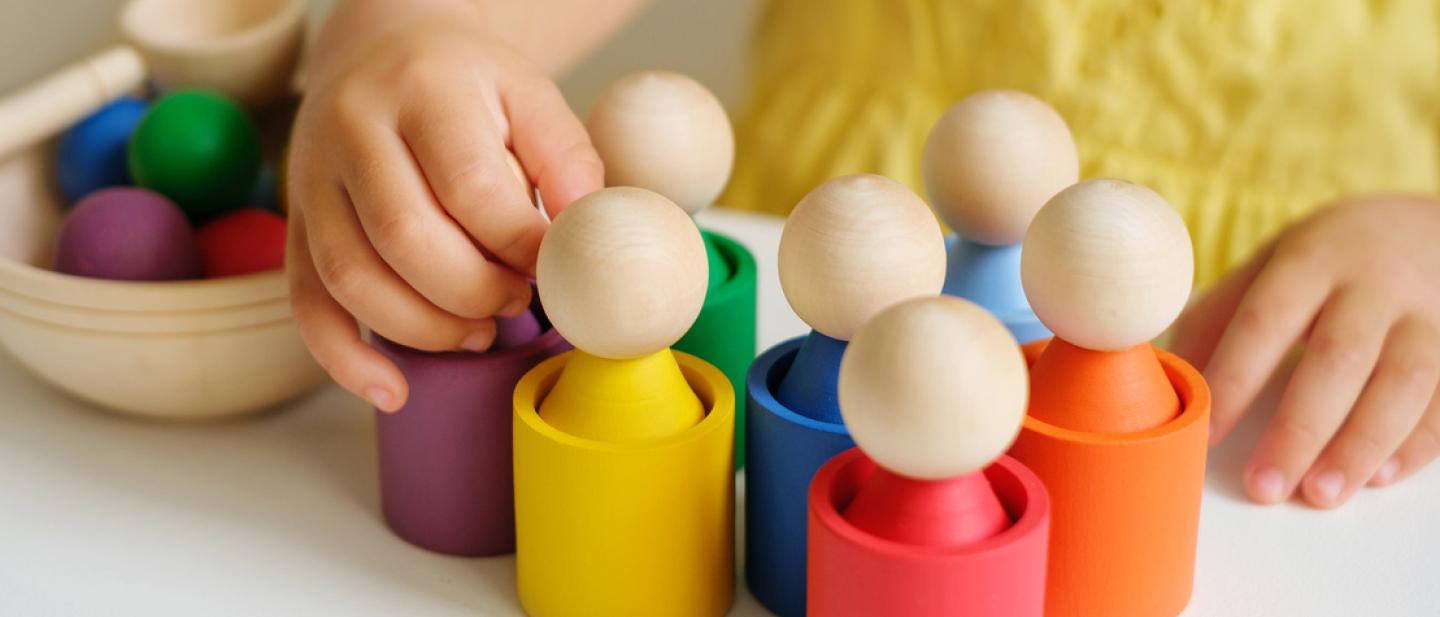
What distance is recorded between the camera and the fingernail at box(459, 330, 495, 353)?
1.64ft

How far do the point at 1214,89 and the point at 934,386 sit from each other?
2.04 ft

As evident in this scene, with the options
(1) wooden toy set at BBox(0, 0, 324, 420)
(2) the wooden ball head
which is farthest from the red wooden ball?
(2) the wooden ball head

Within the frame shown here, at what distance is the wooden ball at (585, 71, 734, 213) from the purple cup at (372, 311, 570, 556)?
0.08 m

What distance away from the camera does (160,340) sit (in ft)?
1.90

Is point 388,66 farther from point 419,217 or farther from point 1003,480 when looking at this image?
point 1003,480

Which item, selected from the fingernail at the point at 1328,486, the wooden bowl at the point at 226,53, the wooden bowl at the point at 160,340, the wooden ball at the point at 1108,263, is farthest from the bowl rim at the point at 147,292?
the fingernail at the point at 1328,486

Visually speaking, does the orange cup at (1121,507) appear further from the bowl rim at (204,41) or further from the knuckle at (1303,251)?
the bowl rim at (204,41)

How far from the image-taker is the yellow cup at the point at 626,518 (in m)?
0.44

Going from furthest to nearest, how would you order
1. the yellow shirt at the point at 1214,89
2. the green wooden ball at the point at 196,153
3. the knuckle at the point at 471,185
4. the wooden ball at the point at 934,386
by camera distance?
the yellow shirt at the point at 1214,89, the green wooden ball at the point at 196,153, the knuckle at the point at 471,185, the wooden ball at the point at 934,386

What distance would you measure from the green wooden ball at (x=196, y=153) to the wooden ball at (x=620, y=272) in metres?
0.33

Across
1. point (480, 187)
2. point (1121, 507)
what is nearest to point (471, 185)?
point (480, 187)

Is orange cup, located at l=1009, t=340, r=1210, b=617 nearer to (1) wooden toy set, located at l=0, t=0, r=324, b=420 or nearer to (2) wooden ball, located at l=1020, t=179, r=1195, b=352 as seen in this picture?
(2) wooden ball, located at l=1020, t=179, r=1195, b=352

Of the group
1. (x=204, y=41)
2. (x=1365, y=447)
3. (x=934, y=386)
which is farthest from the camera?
(x=204, y=41)

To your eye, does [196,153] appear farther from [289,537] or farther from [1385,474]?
[1385,474]
